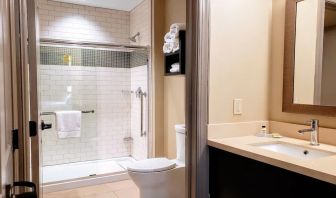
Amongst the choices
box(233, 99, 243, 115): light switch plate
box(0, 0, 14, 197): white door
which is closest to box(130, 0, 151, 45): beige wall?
box(233, 99, 243, 115): light switch plate

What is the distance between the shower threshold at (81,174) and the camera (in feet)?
9.65

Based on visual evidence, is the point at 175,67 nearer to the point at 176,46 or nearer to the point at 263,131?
the point at 176,46

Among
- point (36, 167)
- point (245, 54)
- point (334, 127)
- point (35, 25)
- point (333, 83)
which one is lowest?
point (36, 167)

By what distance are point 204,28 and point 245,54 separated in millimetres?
411

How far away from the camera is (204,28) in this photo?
167cm

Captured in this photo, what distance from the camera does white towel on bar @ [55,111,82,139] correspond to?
11.4ft

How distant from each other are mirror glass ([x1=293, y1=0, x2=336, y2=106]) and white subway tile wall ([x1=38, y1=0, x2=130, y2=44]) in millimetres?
2916

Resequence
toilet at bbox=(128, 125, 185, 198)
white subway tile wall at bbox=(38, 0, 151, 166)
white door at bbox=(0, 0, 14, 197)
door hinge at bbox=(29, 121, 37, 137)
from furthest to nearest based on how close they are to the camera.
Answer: white subway tile wall at bbox=(38, 0, 151, 166), toilet at bbox=(128, 125, 185, 198), door hinge at bbox=(29, 121, 37, 137), white door at bbox=(0, 0, 14, 197)

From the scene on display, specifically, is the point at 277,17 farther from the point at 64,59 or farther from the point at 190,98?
the point at 64,59

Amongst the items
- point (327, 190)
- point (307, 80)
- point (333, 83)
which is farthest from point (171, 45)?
point (327, 190)

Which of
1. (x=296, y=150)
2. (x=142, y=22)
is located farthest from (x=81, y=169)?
(x=296, y=150)

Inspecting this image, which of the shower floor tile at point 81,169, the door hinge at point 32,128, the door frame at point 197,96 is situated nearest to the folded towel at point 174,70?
the door frame at point 197,96

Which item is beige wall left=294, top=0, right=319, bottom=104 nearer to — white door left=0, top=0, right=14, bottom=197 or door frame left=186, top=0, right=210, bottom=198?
door frame left=186, top=0, right=210, bottom=198

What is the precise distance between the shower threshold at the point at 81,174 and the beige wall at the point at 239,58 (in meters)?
1.69
